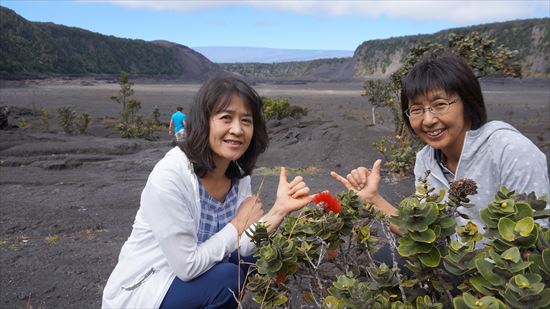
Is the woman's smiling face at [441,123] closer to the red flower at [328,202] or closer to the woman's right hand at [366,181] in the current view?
the woman's right hand at [366,181]

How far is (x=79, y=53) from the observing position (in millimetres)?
62938

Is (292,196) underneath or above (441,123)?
underneath

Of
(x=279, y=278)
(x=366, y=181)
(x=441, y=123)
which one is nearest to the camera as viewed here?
(x=279, y=278)

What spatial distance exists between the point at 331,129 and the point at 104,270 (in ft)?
30.4

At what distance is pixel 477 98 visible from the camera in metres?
1.95

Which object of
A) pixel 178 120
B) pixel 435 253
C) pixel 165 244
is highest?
pixel 435 253

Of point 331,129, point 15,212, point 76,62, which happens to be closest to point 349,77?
point 76,62

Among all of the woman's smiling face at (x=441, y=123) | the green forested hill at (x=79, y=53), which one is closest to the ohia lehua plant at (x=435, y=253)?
the woman's smiling face at (x=441, y=123)

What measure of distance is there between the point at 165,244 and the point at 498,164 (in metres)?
1.31

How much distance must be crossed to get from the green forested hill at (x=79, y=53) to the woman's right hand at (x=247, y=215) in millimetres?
52345

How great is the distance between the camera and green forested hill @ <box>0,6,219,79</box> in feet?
167

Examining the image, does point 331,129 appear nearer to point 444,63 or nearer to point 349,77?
point 444,63

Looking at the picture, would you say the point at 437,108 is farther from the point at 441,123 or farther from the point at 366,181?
the point at 366,181

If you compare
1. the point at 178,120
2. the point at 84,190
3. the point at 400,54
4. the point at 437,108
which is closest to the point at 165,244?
the point at 437,108
